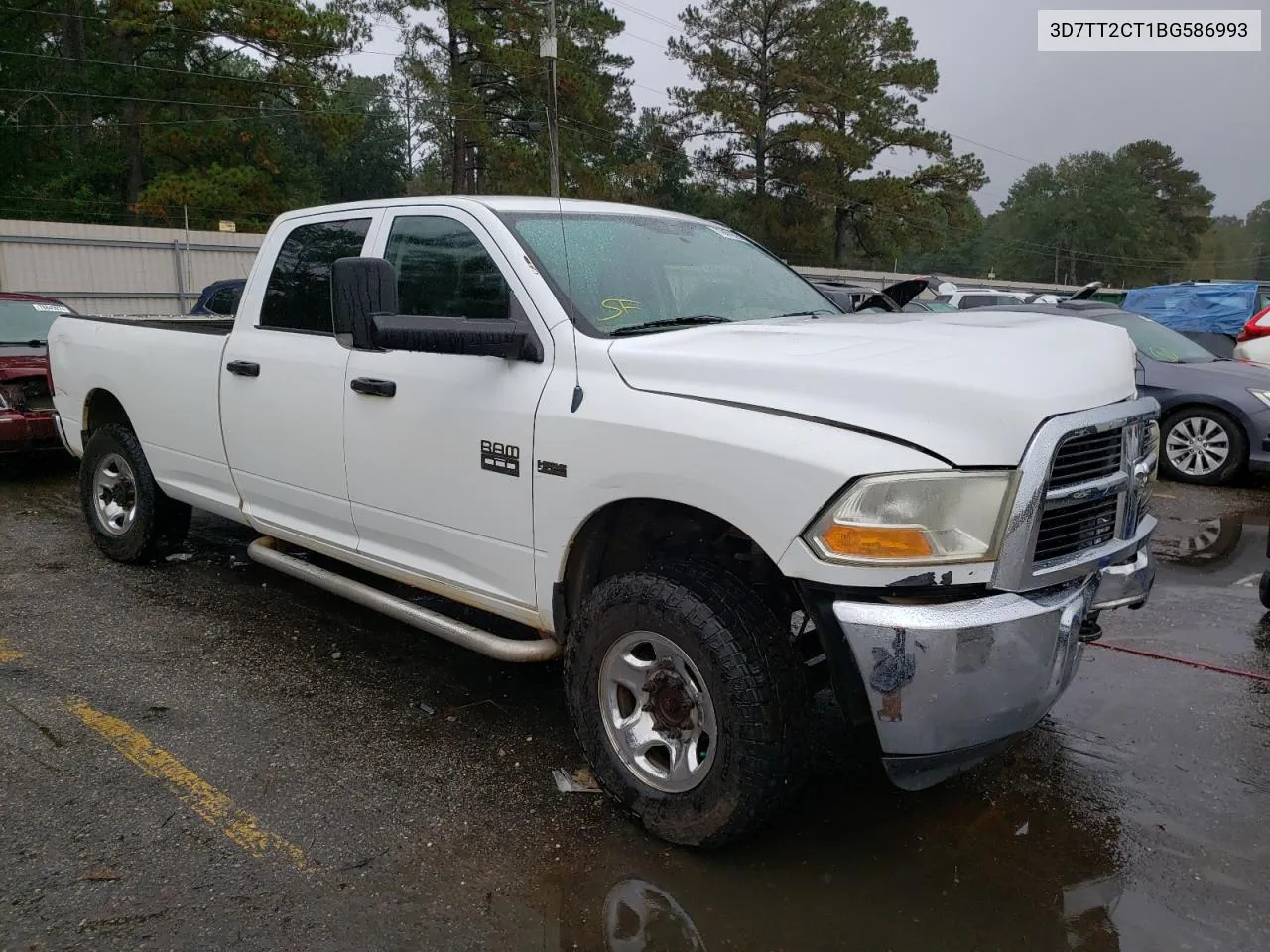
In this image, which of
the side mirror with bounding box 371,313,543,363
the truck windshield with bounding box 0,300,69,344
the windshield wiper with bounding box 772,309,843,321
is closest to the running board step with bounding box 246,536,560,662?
the side mirror with bounding box 371,313,543,363

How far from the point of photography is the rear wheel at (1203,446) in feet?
28.7

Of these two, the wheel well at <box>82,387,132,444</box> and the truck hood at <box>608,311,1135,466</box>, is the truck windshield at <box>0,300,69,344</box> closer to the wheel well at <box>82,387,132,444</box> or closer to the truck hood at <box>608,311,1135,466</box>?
the wheel well at <box>82,387,132,444</box>

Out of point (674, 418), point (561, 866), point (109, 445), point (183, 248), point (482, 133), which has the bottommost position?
point (561, 866)

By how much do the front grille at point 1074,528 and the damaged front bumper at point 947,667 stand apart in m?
0.12

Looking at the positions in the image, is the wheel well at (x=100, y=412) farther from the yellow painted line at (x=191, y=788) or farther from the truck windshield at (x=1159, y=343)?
the truck windshield at (x=1159, y=343)

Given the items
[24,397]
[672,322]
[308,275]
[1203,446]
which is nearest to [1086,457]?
[672,322]

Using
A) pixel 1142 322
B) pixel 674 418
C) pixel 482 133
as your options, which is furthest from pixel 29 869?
pixel 482 133

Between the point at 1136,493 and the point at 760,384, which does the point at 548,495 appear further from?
the point at 1136,493

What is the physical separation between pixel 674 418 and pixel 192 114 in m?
34.0

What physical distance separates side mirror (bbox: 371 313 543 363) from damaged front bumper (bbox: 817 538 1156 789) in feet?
4.37

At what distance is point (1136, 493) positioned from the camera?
118 inches

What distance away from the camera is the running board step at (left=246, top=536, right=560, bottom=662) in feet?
11.1

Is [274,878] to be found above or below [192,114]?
below

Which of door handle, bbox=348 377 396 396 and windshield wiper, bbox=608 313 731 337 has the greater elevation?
windshield wiper, bbox=608 313 731 337
